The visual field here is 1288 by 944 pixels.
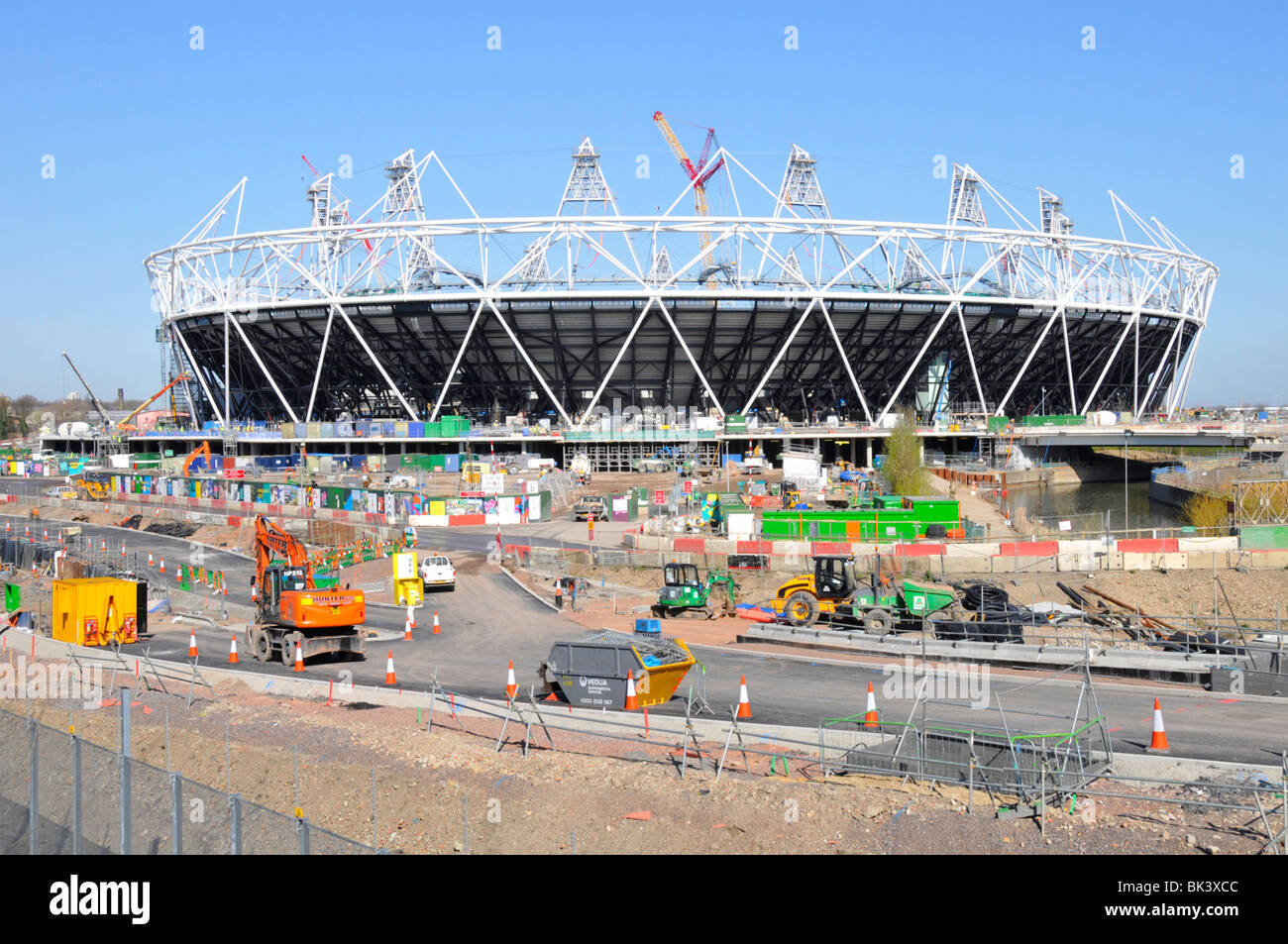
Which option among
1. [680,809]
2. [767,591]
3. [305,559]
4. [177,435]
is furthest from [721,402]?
[680,809]

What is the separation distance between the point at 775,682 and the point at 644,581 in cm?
1420

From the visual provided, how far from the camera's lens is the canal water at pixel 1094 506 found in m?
51.4

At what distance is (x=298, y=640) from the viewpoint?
21016mm

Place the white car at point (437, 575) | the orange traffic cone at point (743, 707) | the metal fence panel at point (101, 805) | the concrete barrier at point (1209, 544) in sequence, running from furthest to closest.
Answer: the concrete barrier at point (1209, 544), the white car at point (437, 575), the orange traffic cone at point (743, 707), the metal fence panel at point (101, 805)

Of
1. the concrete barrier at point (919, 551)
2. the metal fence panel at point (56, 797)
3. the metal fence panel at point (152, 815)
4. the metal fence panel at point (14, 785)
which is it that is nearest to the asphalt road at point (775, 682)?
the metal fence panel at point (14, 785)

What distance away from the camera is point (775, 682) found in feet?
63.4

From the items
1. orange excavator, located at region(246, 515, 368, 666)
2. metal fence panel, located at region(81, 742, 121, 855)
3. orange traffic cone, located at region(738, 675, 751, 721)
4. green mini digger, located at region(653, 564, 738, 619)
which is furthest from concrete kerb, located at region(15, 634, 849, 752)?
green mini digger, located at region(653, 564, 738, 619)

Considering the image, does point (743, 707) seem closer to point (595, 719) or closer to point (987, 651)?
point (595, 719)

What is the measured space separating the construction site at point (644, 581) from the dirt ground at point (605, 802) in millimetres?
63

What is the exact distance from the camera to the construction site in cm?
1209

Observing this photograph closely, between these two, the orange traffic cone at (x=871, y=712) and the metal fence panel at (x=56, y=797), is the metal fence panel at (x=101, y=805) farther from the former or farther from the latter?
the orange traffic cone at (x=871, y=712)

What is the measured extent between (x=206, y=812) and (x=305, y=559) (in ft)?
46.6
